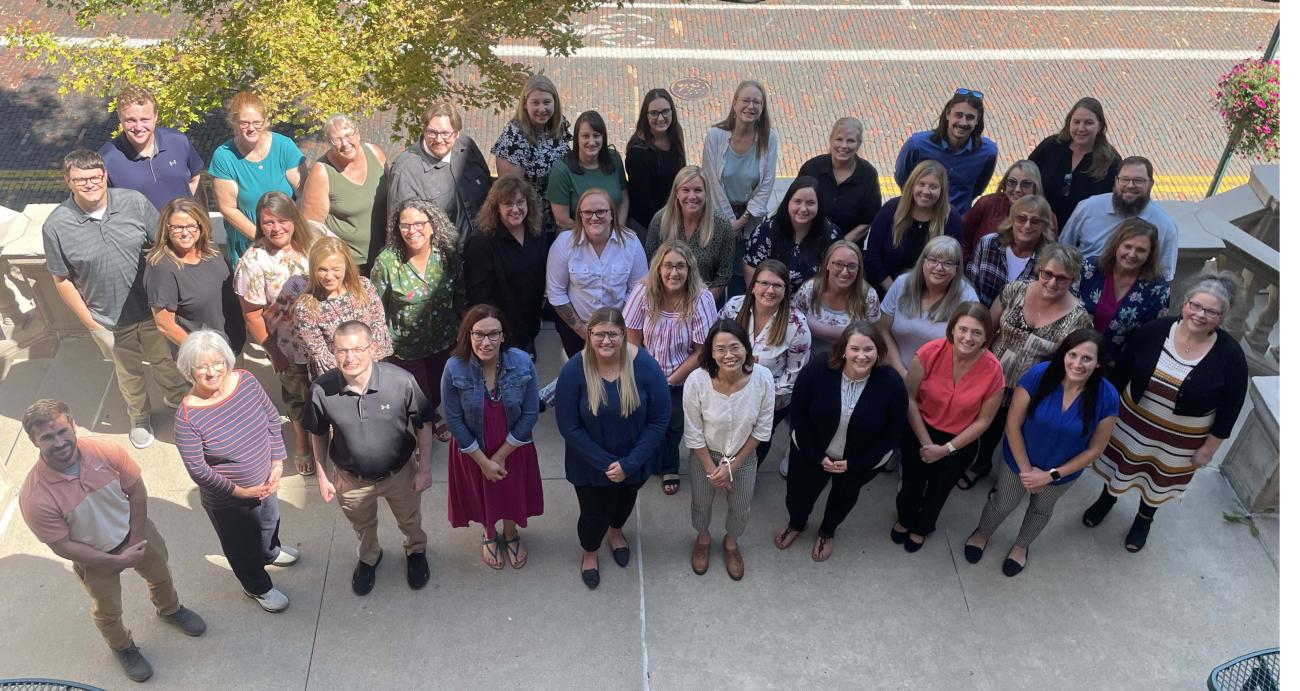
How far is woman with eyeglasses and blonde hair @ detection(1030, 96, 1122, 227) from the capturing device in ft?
22.0

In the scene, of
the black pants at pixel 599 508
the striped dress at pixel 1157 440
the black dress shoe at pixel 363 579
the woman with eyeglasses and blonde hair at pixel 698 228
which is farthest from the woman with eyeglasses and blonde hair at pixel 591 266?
the striped dress at pixel 1157 440

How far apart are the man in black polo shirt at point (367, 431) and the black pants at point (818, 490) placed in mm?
2044

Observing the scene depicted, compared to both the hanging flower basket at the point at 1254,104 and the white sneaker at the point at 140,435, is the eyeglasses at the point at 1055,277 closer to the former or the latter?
the hanging flower basket at the point at 1254,104

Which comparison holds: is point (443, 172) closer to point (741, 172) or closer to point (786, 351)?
point (741, 172)

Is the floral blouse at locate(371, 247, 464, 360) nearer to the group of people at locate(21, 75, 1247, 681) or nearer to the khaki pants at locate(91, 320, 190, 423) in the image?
the group of people at locate(21, 75, 1247, 681)

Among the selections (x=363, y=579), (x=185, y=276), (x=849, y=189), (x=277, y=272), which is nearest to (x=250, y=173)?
(x=185, y=276)

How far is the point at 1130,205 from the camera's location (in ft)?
20.2

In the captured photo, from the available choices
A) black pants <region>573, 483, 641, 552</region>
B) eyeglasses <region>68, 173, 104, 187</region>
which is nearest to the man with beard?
black pants <region>573, 483, 641, 552</region>

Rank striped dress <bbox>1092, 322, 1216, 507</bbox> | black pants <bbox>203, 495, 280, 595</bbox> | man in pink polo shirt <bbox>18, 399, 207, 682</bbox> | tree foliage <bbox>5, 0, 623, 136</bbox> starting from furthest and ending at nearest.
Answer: tree foliage <bbox>5, 0, 623, 136</bbox>
striped dress <bbox>1092, 322, 1216, 507</bbox>
black pants <bbox>203, 495, 280, 595</bbox>
man in pink polo shirt <bbox>18, 399, 207, 682</bbox>

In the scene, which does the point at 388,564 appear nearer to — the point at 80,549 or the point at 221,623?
the point at 221,623

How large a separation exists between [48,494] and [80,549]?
325mm

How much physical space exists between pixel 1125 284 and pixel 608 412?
10.0 ft

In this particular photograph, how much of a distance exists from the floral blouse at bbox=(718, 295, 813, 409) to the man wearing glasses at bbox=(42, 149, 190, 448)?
11.8 feet

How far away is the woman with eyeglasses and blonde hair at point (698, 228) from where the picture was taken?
6.12 m
